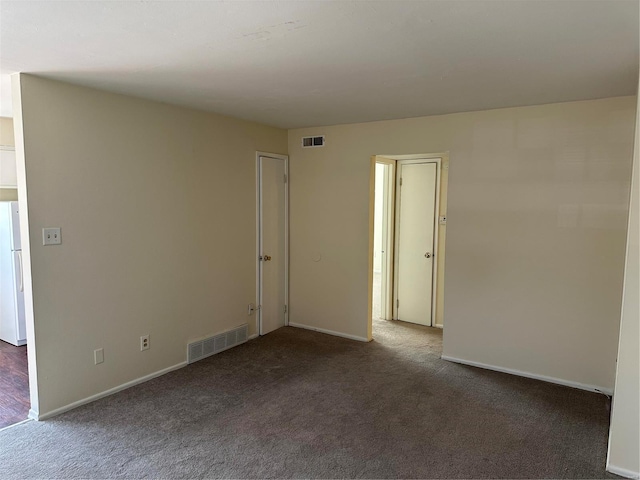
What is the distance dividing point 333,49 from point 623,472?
284cm

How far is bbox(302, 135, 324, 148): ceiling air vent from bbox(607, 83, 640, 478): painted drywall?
3.03 meters

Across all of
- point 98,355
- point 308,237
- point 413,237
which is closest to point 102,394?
point 98,355

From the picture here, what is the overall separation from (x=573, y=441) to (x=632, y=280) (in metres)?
1.19

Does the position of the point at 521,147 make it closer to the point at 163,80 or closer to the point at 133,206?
the point at 163,80

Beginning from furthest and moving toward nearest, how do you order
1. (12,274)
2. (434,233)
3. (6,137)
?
1. (434,233)
2. (6,137)
3. (12,274)

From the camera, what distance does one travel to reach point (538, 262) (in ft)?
12.0

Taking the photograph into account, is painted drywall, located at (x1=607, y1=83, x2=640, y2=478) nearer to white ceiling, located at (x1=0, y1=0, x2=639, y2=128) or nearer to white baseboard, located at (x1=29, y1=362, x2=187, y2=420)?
white ceiling, located at (x1=0, y1=0, x2=639, y2=128)

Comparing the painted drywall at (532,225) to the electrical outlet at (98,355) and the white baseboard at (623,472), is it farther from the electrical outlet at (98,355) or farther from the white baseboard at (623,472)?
the electrical outlet at (98,355)

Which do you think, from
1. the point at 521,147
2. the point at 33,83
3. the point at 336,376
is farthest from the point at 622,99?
the point at 33,83

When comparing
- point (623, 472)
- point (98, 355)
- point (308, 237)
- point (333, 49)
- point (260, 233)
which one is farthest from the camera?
point (308, 237)

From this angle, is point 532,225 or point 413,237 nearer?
point 532,225

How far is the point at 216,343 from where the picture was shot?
4.24 metres

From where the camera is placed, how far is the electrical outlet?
10.7ft

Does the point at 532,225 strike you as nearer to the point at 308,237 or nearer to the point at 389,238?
the point at 389,238
